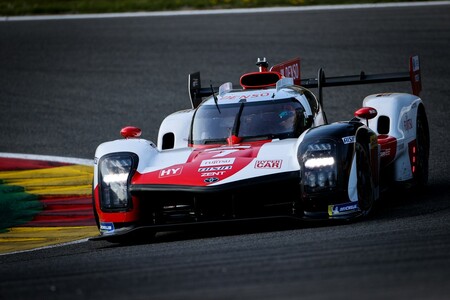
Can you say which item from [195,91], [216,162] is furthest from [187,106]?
[216,162]

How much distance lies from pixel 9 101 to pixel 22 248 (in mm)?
8699

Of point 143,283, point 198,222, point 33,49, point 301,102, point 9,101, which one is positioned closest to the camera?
point 143,283

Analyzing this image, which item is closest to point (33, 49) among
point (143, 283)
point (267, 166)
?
point (267, 166)

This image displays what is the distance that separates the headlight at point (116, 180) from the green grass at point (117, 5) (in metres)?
13.5

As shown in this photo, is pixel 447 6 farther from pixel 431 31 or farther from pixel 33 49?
pixel 33 49

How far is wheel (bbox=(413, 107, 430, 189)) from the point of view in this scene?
11285 millimetres

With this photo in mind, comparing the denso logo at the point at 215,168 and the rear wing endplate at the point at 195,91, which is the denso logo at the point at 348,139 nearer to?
the denso logo at the point at 215,168

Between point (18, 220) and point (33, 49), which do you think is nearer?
point (18, 220)

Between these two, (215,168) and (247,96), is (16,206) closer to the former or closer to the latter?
(247,96)

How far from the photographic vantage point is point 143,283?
6.37 m

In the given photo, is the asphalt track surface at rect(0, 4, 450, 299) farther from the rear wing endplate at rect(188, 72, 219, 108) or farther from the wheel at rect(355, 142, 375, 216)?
the rear wing endplate at rect(188, 72, 219, 108)

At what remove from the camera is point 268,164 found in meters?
9.03

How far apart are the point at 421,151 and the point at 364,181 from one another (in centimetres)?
240

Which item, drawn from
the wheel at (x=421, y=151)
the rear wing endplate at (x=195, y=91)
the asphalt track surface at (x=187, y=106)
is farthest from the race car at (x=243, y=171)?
the rear wing endplate at (x=195, y=91)
